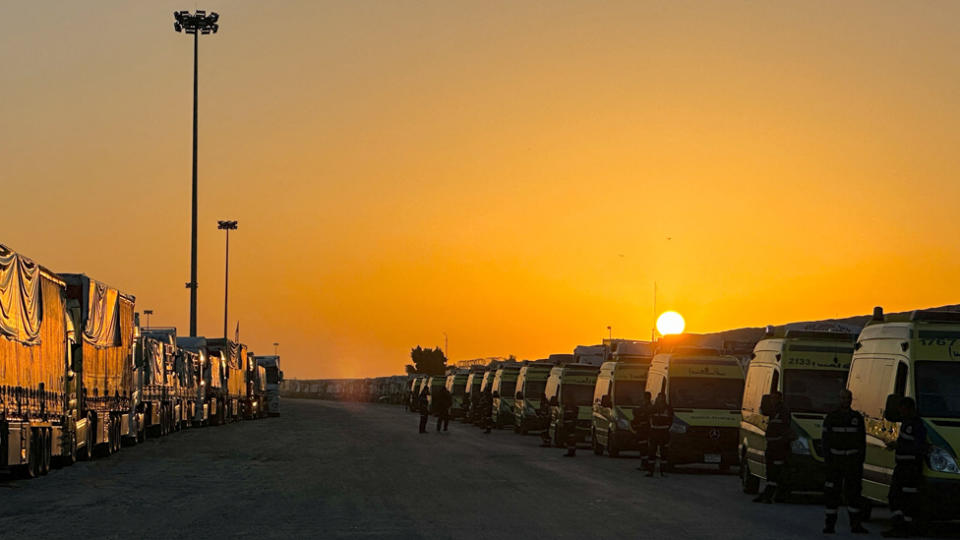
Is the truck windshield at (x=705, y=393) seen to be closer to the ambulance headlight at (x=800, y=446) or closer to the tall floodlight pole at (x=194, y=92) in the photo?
the ambulance headlight at (x=800, y=446)

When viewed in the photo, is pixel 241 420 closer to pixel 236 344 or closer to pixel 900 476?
pixel 236 344

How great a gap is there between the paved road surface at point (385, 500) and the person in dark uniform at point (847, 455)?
0.38 meters

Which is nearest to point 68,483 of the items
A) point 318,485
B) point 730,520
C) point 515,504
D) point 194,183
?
point 318,485

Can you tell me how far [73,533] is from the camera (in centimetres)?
1645

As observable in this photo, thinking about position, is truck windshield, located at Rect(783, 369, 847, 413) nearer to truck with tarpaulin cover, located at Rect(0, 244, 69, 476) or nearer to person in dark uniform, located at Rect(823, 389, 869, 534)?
person in dark uniform, located at Rect(823, 389, 869, 534)

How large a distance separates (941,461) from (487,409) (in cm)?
4432

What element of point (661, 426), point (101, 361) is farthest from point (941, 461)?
point (101, 361)

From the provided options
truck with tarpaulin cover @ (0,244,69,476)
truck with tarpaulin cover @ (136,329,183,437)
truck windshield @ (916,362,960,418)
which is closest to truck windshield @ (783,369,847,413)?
truck windshield @ (916,362,960,418)

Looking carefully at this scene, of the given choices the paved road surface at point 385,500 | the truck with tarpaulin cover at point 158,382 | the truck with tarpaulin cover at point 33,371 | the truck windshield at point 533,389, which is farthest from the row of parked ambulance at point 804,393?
the truck with tarpaulin cover at point 158,382

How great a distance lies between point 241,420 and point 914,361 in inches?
2562

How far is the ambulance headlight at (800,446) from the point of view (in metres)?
21.7

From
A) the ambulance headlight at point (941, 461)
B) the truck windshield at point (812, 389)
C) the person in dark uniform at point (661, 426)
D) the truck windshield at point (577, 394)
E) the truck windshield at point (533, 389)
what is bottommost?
the ambulance headlight at point (941, 461)

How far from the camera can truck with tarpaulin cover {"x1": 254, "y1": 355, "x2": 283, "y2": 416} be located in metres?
92.6

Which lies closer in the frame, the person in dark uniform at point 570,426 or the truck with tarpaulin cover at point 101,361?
the truck with tarpaulin cover at point 101,361
